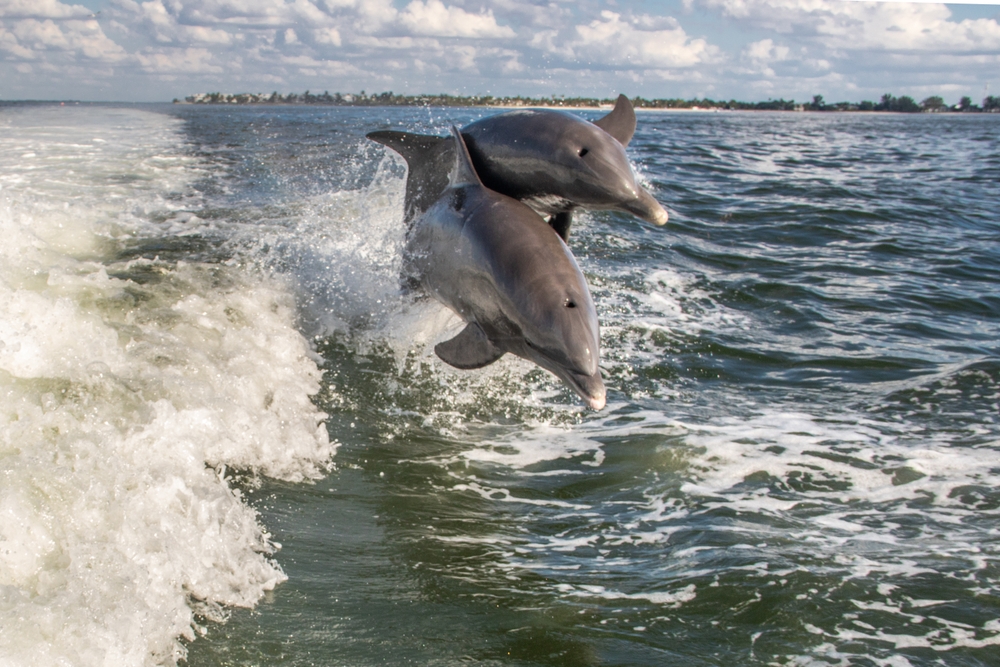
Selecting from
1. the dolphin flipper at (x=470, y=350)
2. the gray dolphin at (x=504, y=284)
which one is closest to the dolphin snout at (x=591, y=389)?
the gray dolphin at (x=504, y=284)

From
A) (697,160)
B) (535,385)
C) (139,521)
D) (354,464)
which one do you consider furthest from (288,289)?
(697,160)

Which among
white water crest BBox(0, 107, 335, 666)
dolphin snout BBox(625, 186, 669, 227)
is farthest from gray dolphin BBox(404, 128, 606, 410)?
white water crest BBox(0, 107, 335, 666)

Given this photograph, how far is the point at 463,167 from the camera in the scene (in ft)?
20.9

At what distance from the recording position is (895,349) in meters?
10.1

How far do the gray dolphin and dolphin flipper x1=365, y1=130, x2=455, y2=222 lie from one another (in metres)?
0.61

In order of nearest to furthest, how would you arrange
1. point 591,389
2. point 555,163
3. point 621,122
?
point 591,389, point 555,163, point 621,122

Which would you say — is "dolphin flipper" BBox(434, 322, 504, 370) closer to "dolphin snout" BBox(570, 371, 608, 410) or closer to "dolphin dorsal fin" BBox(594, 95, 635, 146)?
"dolphin snout" BBox(570, 371, 608, 410)

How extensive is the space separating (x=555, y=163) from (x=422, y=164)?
2.12 meters

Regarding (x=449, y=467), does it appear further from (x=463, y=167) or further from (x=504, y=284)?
(x=463, y=167)

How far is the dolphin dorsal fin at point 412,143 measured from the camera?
7.80 metres

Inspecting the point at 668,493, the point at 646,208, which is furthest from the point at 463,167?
the point at 668,493

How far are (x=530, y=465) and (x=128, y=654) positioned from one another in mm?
3509

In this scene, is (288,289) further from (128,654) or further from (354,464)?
(128,654)

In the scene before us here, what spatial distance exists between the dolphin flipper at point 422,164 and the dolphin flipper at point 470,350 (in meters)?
1.89
